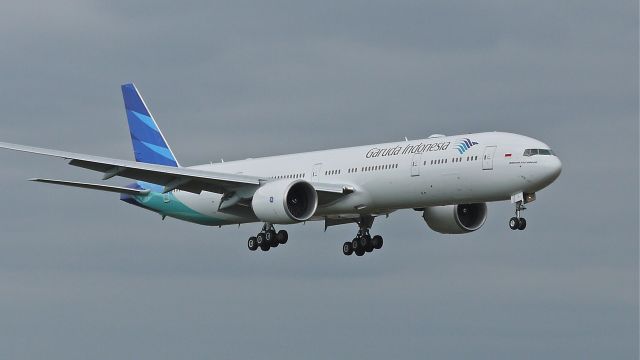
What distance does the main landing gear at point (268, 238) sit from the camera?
231 ft

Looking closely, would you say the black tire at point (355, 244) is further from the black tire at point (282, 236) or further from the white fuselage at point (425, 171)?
the black tire at point (282, 236)

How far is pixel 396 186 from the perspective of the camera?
65938 millimetres

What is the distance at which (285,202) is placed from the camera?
66.3 meters

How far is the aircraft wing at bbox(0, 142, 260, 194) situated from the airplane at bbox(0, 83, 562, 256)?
0.14ft

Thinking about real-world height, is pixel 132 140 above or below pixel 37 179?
above

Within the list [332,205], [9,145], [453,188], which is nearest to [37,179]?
[9,145]

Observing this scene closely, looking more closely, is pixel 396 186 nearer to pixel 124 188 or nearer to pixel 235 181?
pixel 235 181

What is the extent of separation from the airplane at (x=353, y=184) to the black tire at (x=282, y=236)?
0.21 ft

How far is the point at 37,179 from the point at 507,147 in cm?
2076

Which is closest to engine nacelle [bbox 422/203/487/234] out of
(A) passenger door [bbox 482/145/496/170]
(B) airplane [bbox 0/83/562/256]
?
(B) airplane [bbox 0/83/562/256]

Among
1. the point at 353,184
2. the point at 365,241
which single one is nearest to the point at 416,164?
the point at 353,184

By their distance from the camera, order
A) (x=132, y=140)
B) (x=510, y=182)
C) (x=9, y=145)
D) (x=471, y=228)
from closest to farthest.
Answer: (x=510, y=182)
(x=9, y=145)
(x=471, y=228)
(x=132, y=140)

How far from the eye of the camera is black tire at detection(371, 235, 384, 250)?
242 feet

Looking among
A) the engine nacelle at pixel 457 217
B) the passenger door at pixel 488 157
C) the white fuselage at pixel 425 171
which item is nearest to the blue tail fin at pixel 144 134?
the white fuselage at pixel 425 171
